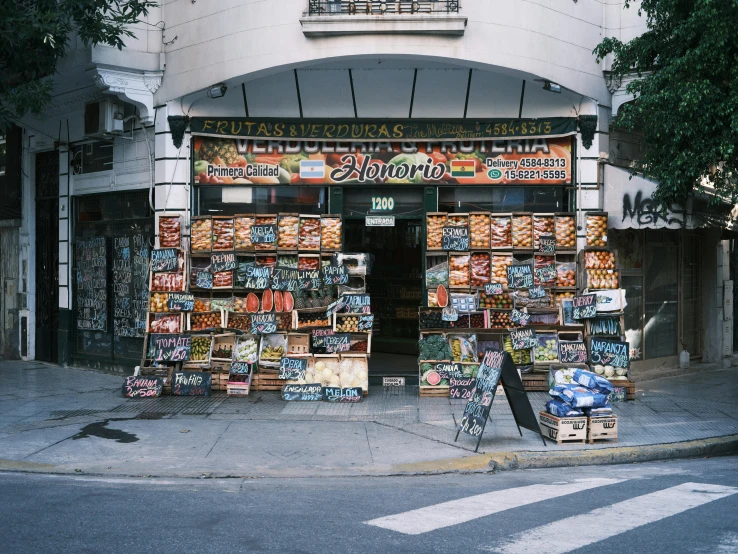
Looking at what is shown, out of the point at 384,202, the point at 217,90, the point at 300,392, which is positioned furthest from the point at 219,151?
the point at 300,392

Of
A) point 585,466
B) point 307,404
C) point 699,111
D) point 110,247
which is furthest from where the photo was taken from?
point 110,247

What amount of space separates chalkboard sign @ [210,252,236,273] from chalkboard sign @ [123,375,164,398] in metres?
1.94

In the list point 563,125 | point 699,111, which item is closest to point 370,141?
point 563,125

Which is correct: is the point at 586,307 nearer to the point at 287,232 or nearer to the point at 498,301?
the point at 498,301

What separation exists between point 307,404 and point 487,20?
621cm

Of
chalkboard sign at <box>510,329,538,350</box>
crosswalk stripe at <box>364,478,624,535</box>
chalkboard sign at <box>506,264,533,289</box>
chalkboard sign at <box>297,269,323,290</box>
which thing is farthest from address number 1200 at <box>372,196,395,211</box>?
crosswalk stripe at <box>364,478,624,535</box>

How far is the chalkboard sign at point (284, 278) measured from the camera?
12570 millimetres

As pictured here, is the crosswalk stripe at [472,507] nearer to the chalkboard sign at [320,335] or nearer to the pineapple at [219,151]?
the chalkboard sign at [320,335]

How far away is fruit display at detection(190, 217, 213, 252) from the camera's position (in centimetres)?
1289

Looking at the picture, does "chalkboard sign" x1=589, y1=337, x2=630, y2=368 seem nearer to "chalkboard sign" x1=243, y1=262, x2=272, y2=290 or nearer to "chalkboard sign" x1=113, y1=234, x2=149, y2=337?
"chalkboard sign" x1=243, y1=262, x2=272, y2=290

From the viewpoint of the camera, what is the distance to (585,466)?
887 cm

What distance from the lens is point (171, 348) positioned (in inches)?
489

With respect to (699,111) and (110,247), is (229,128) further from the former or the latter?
(699,111)

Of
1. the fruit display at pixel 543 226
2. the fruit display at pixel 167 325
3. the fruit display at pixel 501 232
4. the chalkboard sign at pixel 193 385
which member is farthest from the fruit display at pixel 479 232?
the fruit display at pixel 167 325
